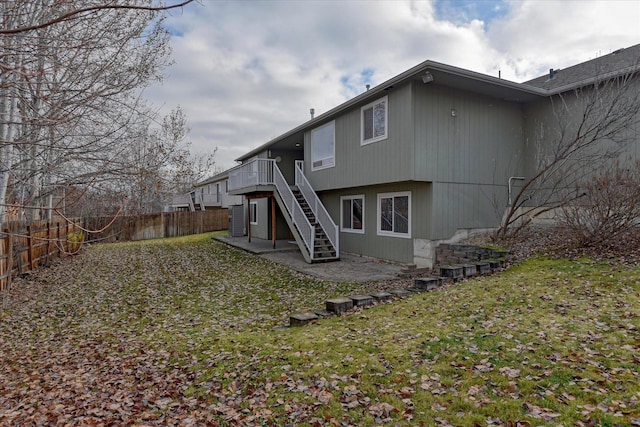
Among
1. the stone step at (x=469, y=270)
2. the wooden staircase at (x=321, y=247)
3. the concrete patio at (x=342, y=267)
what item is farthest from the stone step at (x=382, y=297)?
the wooden staircase at (x=321, y=247)

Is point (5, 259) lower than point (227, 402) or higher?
higher

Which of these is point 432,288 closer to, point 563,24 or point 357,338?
point 357,338

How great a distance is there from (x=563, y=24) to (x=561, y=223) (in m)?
6.76

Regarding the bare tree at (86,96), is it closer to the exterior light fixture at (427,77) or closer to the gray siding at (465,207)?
the exterior light fixture at (427,77)

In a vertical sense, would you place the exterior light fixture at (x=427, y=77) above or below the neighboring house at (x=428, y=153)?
above

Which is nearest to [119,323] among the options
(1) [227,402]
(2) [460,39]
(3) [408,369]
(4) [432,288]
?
(1) [227,402]

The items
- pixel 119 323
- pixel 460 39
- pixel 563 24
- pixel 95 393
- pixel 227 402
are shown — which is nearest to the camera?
pixel 227 402

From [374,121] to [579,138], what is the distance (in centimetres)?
533

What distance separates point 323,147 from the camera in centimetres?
1424

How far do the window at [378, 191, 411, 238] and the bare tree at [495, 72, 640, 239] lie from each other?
2578mm

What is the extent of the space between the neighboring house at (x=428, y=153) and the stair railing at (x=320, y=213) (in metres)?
0.05

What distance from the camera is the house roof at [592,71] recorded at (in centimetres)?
932

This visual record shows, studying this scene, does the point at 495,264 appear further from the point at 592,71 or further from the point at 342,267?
the point at 592,71

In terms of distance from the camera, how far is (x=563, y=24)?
36.6ft
